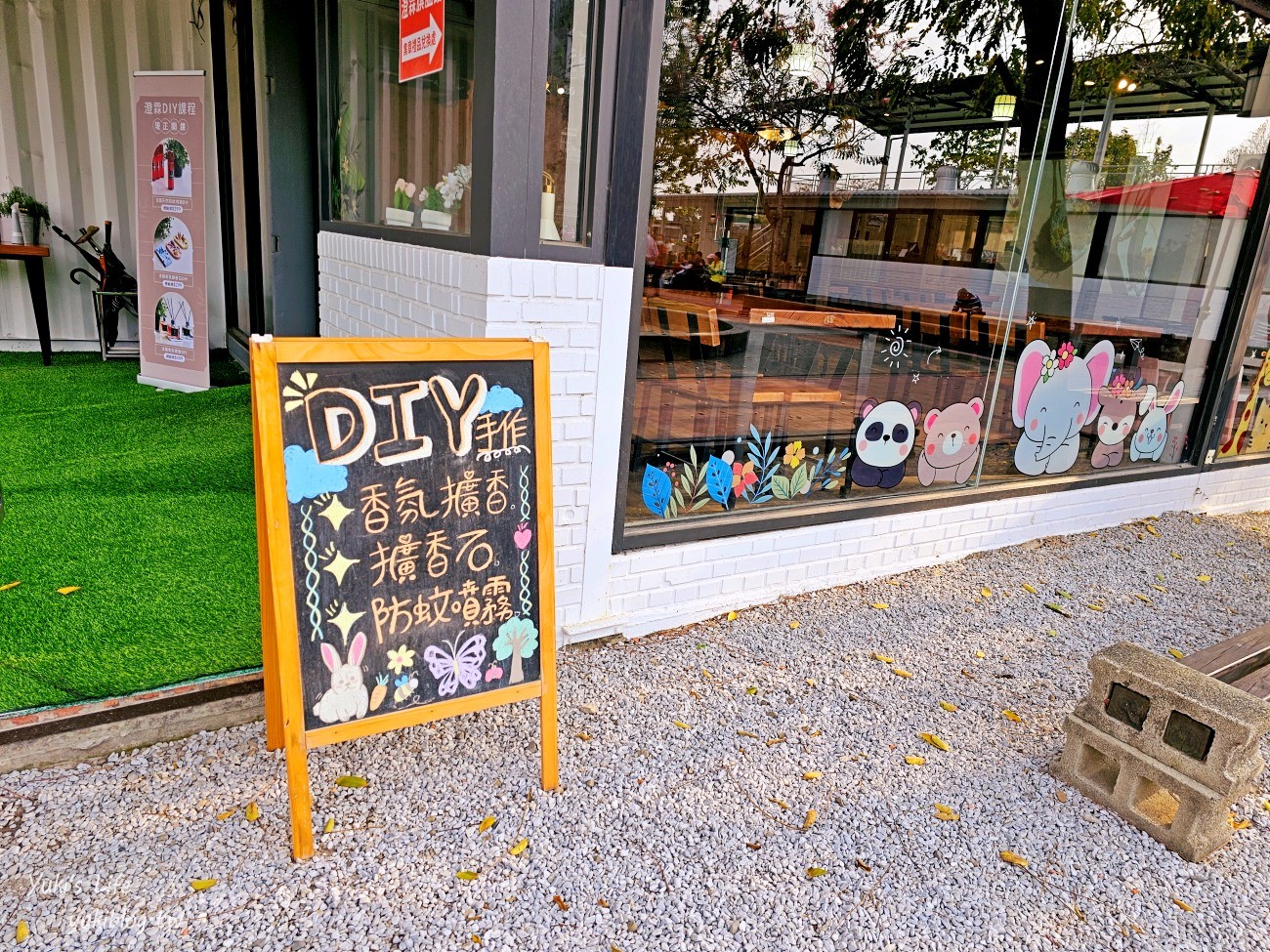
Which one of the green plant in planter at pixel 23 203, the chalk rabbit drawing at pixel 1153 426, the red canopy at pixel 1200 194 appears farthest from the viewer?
the green plant in planter at pixel 23 203

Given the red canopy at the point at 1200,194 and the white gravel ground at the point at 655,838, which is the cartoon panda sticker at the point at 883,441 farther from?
the red canopy at the point at 1200,194

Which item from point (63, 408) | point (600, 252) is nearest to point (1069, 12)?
point (600, 252)

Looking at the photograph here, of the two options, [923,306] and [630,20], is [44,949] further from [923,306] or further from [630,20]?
[923,306]

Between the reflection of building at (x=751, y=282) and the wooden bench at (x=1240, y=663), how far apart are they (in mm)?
1299

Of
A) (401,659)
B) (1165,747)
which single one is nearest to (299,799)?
(401,659)

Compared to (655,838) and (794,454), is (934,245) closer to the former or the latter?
(794,454)

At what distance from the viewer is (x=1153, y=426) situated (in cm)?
452

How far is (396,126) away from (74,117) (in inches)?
167

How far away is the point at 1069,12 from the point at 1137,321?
1.72m

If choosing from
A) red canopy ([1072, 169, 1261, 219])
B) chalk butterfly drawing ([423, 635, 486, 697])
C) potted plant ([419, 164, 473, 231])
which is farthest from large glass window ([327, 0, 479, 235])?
red canopy ([1072, 169, 1261, 219])

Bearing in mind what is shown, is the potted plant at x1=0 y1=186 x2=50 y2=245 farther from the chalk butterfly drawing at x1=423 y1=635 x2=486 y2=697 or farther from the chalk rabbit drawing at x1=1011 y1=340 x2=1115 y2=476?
the chalk rabbit drawing at x1=1011 y1=340 x2=1115 y2=476

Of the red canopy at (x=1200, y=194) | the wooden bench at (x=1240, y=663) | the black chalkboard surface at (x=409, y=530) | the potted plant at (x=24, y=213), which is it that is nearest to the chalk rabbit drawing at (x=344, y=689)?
the black chalkboard surface at (x=409, y=530)

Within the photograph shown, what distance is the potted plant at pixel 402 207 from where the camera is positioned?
2.88m

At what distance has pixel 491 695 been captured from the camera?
187cm
